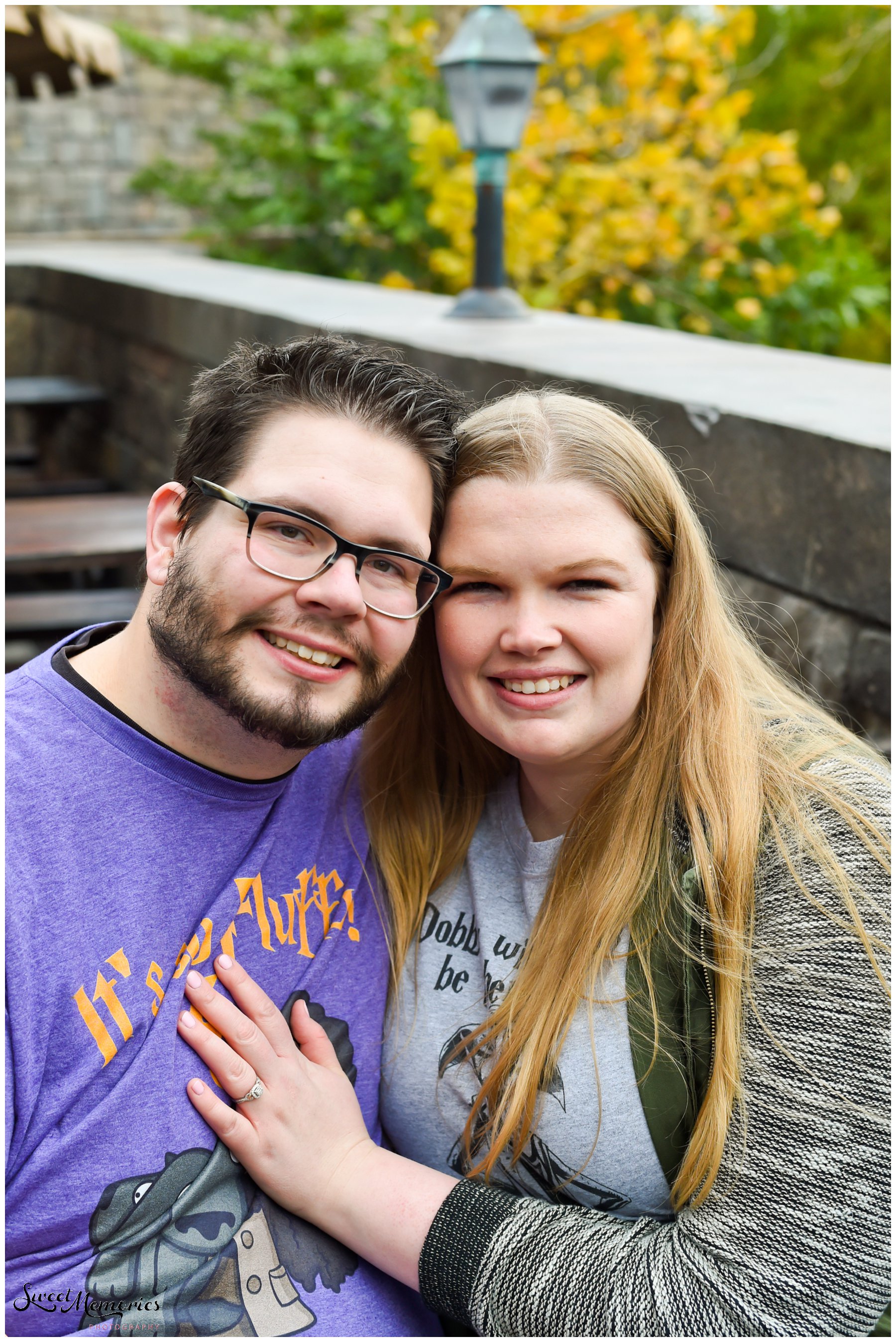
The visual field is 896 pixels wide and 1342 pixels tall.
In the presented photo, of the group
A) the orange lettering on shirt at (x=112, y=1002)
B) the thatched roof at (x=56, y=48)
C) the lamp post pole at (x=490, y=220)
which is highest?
the thatched roof at (x=56, y=48)

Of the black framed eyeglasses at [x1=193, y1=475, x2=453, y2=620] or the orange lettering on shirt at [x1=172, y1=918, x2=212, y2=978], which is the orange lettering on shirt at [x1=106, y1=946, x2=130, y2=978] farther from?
the black framed eyeglasses at [x1=193, y1=475, x2=453, y2=620]

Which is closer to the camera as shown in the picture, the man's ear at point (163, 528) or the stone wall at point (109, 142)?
the man's ear at point (163, 528)

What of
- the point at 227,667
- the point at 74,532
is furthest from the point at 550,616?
the point at 74,532

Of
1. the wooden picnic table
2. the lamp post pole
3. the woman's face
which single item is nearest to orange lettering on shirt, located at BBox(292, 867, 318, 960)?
the woman's face

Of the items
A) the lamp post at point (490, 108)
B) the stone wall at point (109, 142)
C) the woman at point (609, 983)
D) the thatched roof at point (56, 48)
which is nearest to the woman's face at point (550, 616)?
the woman at point (609, 983)

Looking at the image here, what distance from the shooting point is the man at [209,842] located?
1.41m

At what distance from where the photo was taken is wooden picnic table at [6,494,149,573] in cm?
365

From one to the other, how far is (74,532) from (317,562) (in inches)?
103

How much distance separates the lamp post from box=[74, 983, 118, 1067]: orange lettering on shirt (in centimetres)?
376

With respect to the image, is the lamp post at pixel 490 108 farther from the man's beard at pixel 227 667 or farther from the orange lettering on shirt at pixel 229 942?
the orange lettering on shirt at pixel 229 942

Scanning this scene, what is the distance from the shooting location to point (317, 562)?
1584 millimetres

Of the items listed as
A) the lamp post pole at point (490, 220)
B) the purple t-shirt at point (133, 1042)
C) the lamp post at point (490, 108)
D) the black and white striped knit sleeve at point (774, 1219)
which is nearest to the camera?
the black and white striped knit sleeve at point (774, 1219)

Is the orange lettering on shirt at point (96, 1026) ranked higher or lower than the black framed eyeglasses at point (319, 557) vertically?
lower

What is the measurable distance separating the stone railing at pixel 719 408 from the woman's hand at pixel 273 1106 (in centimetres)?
107
